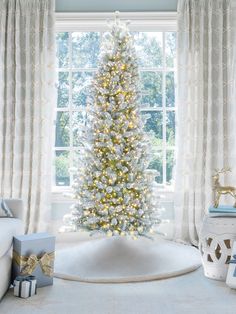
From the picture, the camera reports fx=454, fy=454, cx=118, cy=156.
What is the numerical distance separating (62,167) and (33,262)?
6.52 feet

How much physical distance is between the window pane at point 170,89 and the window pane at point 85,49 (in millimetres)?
829

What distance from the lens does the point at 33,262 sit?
306cm

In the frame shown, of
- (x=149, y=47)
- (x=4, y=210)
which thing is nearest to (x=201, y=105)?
(x=149, y=47)

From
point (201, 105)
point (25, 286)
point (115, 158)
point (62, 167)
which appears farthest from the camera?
point (62, 167)

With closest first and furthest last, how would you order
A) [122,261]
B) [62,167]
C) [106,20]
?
[122,261] < [106,20] < [62,167]

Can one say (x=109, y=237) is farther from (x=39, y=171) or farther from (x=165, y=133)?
(x=165, y=133)

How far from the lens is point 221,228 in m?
3.31

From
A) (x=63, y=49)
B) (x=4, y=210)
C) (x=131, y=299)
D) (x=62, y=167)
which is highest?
(x=63, y=49)

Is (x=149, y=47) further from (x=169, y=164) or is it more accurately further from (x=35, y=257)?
(x=35, y=257)

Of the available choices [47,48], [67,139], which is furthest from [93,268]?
[47,48]

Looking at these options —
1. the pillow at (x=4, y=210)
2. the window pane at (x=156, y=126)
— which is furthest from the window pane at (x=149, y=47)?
the pillow at (x=4, y=210)

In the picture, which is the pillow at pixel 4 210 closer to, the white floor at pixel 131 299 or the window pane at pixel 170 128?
the white floor at pixel 131 299

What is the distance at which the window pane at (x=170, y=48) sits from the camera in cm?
494

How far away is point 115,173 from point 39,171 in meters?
1.16
